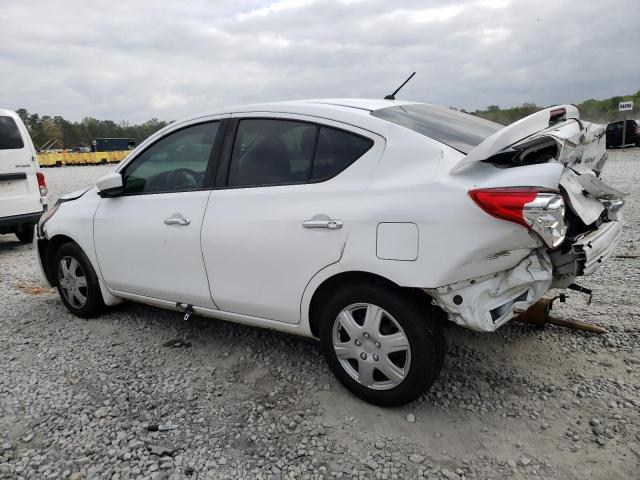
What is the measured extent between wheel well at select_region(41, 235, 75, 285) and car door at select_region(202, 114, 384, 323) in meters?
1.90

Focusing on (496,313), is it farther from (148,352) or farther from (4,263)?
(4,263)

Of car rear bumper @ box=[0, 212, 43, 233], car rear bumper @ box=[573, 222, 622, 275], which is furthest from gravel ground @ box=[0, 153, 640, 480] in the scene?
car rear bumper @ box=[0, 212, 43, 233]

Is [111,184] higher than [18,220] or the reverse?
higher

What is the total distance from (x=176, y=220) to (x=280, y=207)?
864 mm

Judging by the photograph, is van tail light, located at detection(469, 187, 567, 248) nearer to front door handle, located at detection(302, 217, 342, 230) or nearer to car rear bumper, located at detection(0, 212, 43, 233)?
front door handle, located at detection(302, 217, 342, 230)

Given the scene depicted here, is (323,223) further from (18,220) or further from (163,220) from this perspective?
(18,220)

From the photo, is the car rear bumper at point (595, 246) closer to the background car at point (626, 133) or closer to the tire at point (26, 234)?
the tire at point (26, 234)

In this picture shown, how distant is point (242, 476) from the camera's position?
7.73 ft

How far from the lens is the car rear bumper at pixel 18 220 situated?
7.18 metres

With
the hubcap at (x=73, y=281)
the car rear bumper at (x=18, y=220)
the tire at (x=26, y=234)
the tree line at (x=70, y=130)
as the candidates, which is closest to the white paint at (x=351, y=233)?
the hubcap at (x=73, y=281)

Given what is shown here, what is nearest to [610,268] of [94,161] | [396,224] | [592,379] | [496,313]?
[592,379]

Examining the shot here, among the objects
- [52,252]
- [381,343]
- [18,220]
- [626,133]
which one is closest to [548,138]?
[381,343]

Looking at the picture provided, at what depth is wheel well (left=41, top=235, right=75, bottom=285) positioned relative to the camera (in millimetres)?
4387

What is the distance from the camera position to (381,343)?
2684 millimetres
